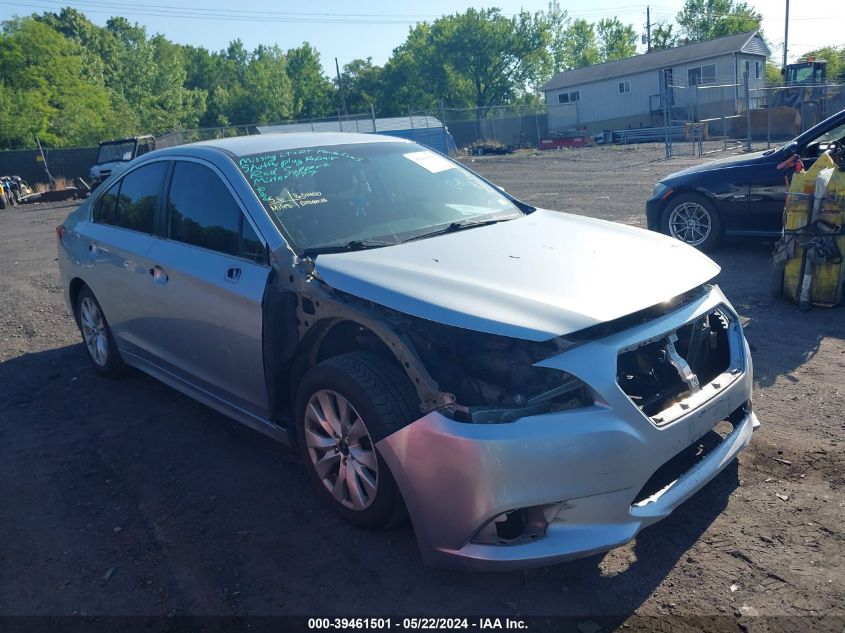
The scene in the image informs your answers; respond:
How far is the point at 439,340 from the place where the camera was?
314 cm

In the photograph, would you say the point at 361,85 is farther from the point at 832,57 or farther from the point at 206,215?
the point at 206,215

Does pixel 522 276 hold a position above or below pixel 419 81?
below

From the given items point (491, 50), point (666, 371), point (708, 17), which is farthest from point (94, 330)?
point (708, 17)

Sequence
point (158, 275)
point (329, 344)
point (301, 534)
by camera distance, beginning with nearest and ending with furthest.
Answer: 1. point (301, 534)
2. point (329, 344)
3. point (158, 275)

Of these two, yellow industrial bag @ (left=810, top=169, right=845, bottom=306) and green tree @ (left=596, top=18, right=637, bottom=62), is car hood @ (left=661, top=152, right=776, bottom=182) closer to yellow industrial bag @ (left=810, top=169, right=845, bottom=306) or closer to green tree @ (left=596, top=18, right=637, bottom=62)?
yellow industrial bag @ (left=810, top=169, right=845, bottom=306)

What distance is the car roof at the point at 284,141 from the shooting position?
4.50 metres

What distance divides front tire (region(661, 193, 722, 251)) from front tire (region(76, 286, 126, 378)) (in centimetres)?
625

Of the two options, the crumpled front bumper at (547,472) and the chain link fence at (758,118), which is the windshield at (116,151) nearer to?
the chain link fence at (758,118)

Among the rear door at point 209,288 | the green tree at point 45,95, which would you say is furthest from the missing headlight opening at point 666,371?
the green tree at point 45,95

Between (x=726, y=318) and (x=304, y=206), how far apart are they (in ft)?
7.59

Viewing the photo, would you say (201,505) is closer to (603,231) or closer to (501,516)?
(501,516)

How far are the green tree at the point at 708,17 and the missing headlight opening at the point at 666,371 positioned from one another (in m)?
85.8

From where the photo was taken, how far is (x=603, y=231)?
420 centimetres

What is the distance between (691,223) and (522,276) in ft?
19.8
